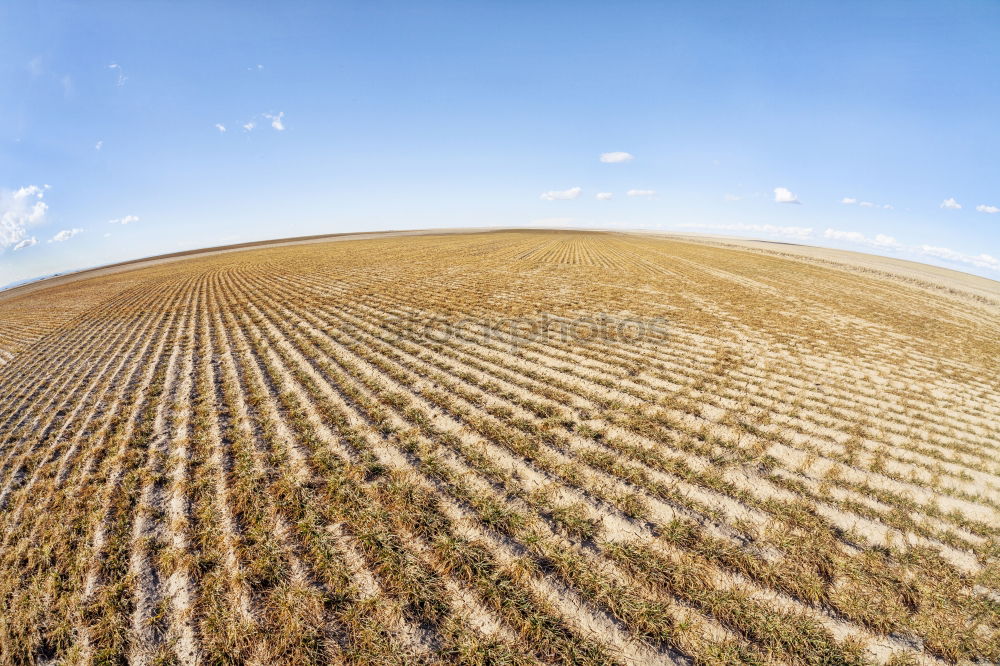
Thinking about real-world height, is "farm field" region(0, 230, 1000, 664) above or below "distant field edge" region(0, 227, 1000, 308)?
below

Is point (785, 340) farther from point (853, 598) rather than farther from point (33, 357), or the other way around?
point (33, 357)

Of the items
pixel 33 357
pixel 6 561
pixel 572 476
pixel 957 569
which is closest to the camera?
pixel 957 569

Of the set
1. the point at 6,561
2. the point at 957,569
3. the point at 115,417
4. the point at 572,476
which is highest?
the point at 115,417

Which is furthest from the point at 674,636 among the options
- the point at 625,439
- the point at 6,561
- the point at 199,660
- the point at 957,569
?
the point at 6,561

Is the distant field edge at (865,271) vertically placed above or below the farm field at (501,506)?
Result: above

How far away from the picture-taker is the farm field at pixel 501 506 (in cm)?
275

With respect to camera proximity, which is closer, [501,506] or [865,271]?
[501,506]

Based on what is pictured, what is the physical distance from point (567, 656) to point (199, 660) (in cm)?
263

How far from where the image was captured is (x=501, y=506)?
12.6ft

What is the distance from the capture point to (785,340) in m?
9.89

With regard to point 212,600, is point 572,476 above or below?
above

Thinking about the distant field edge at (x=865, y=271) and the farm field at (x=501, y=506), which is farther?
the distant field edge at (x=865, y=271)

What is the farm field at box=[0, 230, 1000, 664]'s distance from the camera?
275 centimetres

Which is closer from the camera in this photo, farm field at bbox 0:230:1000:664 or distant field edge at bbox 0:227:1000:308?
farm field at bbox 0:230:1000:664
